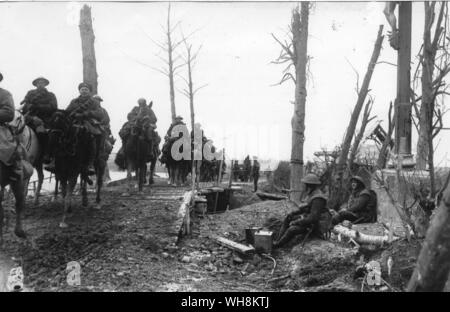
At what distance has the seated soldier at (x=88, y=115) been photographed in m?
7.72

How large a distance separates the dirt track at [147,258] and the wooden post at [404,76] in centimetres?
218

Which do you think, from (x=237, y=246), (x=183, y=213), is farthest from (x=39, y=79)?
(x=237, y=246)

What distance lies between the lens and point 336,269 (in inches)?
260

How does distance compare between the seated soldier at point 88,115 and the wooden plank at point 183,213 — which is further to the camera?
the wooden plank at point 183,213

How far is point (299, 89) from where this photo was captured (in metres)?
11.5

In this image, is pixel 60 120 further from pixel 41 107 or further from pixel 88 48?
pixel 88 48

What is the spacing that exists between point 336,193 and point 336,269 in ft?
18.3

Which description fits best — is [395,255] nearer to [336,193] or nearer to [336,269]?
[336,269]

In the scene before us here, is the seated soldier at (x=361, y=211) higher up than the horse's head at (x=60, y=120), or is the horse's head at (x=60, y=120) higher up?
the horse's head at (x=60, y=120)

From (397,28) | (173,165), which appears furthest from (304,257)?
(173,165)

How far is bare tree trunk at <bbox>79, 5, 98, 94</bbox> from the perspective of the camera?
12367mm

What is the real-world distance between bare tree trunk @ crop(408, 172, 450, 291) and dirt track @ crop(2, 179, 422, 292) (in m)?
1.76

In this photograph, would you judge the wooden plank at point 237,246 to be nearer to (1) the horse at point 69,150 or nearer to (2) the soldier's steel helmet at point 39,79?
(1) the horse at point 69,150

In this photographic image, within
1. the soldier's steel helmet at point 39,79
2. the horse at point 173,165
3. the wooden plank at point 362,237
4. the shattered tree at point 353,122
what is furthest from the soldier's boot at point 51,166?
the shattered tree at point 353,122
